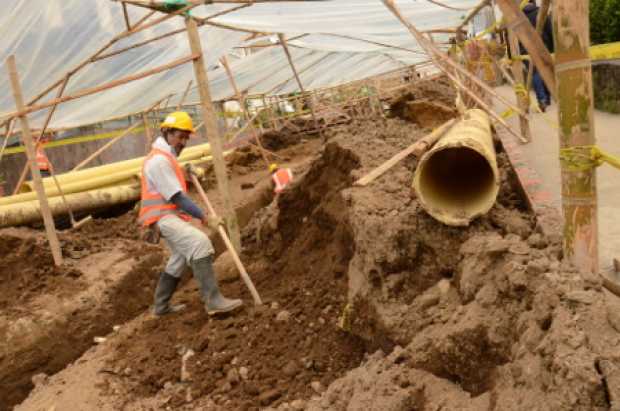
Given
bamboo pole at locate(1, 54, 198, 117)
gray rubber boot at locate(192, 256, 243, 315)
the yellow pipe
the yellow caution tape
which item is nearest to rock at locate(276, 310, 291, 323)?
gray rubber boot at locate(192, 256, 243, 315)

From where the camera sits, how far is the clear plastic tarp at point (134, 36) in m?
6.71

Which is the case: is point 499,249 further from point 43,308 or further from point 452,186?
point 43,308

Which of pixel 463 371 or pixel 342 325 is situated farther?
pixel 342 325

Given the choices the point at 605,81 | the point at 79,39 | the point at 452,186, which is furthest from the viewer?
the point at 605,81

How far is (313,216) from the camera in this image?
618cm

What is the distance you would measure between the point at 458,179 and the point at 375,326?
129 centimetres

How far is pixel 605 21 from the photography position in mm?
10273

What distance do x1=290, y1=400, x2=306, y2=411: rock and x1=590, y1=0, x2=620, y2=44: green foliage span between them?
9197mm

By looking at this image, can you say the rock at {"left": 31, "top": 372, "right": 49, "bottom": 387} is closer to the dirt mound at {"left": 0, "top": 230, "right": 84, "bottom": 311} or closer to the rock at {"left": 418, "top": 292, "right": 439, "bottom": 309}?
the dirt mound at {"left": 0, "top": 230, "right": 84, "bottom": 311}

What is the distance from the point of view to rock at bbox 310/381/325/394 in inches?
143

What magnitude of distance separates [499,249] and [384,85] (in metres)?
17.3

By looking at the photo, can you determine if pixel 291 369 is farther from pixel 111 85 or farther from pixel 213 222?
pixel 111 85

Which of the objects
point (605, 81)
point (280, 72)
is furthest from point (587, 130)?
point (280, 72)

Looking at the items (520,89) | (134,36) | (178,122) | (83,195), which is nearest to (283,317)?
(178,122)
